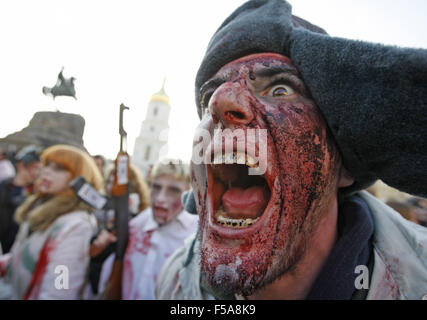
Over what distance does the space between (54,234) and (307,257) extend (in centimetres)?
238

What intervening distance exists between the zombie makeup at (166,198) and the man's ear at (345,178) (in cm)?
226

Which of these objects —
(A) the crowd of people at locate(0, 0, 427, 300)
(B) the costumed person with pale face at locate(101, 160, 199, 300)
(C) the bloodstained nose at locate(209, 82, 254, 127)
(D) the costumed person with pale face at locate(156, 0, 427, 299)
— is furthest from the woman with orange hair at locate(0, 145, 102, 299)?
(C) the bloodstained nose at locate(209, 82, 254, 127)

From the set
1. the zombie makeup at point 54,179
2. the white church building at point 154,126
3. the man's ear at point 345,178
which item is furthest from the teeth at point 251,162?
the white church building at point 154,126

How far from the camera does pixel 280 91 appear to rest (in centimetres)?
128

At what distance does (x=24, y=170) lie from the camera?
417 centimetres

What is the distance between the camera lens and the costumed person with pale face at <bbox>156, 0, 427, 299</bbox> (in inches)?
39.5

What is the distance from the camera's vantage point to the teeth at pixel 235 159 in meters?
1.15

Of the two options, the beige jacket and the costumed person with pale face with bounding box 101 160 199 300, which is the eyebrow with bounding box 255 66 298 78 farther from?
the costumed person with pale face with bounding box 101 160 199 300

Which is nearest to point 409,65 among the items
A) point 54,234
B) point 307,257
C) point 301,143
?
point 301,143

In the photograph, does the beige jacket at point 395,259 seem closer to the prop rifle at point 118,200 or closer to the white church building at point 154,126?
the prop rifle at point 118,200

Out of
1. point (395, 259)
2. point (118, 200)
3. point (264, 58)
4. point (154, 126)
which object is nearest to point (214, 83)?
point (264, 58)

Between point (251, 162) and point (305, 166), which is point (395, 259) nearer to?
point (305, 166)

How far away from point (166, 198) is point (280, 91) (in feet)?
7.58
